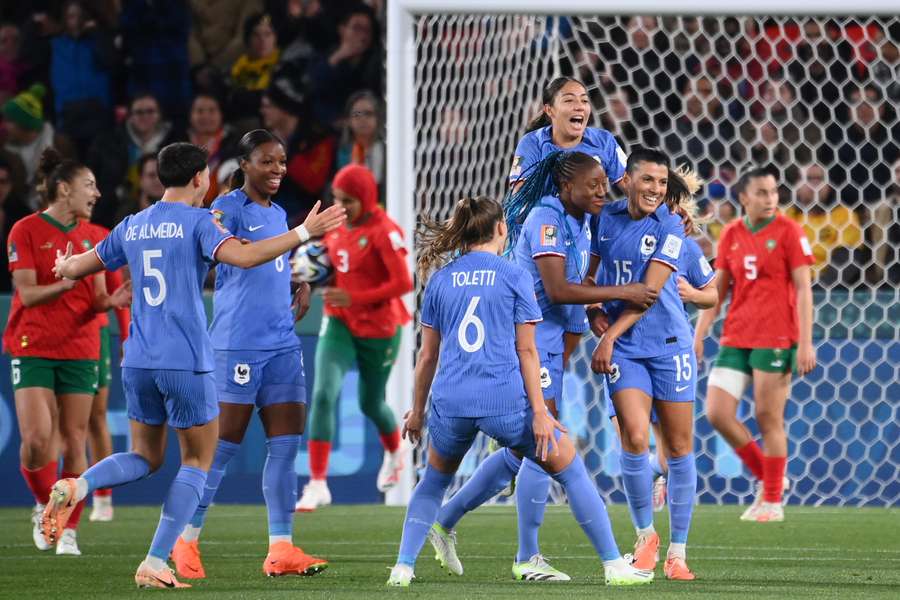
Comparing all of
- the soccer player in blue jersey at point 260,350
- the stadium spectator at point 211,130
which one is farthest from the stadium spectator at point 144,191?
the soccer player in blue jersey at point 260,350

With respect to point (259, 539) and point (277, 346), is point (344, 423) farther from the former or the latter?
point (277, 346)

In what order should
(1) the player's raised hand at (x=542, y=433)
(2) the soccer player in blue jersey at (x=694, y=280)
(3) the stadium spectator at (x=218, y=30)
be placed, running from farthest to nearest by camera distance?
(3) the stadium spectator at (x=218, y=30) → (2) the soccer player in blue jersey at (x=694, y=280) → (1) the player's raised hand at (x=542, y=433)

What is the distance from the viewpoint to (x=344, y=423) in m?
10.5

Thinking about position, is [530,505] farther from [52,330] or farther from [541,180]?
[52,330]

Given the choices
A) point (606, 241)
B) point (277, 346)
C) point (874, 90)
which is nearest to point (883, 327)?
point (874, 90)

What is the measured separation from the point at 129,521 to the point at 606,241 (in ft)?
14.0

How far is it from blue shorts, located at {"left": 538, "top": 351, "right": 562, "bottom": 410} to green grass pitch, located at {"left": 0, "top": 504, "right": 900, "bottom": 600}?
0.72 m

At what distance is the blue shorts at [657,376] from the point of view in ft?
19.7

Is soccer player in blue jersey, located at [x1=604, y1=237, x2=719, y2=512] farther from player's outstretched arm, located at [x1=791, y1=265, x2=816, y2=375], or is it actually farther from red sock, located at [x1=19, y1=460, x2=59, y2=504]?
red sock, located at [x1=19, y1=460, x2=59, y2=504]

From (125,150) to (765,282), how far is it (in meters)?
5.72

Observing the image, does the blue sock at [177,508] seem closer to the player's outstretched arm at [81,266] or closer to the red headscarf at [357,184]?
the player's outstretched arm at [81,266]

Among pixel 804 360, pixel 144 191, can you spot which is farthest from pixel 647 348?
pixel 144 191

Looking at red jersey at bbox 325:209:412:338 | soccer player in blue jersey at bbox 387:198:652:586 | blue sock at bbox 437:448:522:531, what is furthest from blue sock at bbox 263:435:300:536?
red jersey at bbox 325:209:412:338

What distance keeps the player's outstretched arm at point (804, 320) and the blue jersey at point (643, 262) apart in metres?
2.87
